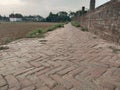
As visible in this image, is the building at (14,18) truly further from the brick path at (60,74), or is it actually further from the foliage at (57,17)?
the brick path at (60,74)

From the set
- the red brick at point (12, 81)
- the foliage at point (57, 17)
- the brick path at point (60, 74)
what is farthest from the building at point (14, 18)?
the red brick at point (12, 81)

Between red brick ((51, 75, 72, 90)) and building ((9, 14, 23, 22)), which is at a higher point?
building ((9, 14, 23, 22))

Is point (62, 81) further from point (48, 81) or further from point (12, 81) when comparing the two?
point (12, 81)

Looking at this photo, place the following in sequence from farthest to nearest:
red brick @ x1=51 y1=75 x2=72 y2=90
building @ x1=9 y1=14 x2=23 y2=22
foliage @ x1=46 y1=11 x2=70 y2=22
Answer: building @ x1=9 y1=14 x2=23 y2=22 < foliage @ x1=46 y1=11 x2=70 y2=22 < red brick @ x1=51 y1=75 x2=72 y2=90

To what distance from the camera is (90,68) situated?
3.00m

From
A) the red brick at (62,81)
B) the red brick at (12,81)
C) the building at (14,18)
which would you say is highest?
the building at (14,18)

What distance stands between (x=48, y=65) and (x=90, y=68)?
87 cm

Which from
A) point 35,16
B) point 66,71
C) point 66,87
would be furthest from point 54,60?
point 35,16

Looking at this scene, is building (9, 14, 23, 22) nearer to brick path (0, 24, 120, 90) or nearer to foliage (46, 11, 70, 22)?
foliage (46, 11, 70, 22)

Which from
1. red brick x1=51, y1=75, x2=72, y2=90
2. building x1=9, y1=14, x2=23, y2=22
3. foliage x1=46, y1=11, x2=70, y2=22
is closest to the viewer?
red brick x1=51, y1=75, x2=72, y2=90

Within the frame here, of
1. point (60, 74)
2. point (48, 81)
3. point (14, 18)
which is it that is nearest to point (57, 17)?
point (14, 18)

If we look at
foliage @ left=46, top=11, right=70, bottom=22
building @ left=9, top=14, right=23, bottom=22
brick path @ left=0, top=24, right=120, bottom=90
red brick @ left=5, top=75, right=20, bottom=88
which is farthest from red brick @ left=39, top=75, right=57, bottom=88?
building @ left=9, top=14, right=23, bottom=22

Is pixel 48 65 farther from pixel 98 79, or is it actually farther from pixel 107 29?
pixel 107 29

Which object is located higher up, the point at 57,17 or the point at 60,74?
the point at 57,17
